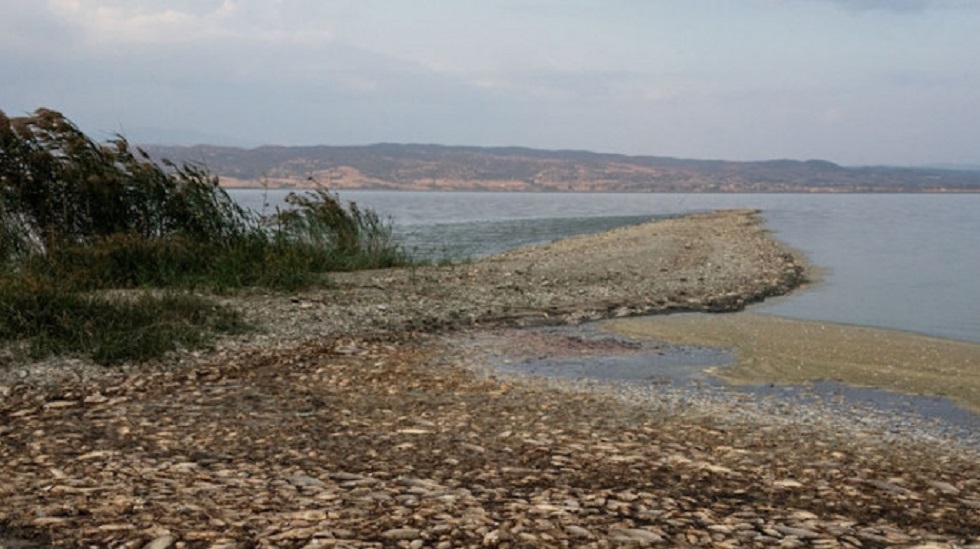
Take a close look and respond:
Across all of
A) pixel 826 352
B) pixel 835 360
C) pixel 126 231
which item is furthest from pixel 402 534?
pixel 126 231

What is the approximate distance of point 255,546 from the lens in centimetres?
493

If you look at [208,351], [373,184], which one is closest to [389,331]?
[208,351]

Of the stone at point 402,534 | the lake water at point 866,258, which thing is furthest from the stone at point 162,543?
the lake water at point 866,258

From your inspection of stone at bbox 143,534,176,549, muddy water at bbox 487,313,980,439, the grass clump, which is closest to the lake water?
muddy water at bbox 487,313,980,439

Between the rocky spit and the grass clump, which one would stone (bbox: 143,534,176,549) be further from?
the grass clump

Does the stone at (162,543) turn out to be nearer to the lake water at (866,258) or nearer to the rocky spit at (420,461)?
the rocky spit at (420,461)

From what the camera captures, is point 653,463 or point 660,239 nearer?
point 653,463

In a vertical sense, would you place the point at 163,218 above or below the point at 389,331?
above

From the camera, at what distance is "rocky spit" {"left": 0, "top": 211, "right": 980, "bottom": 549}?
17.3 feet

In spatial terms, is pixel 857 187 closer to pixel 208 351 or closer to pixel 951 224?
pixel 951 224

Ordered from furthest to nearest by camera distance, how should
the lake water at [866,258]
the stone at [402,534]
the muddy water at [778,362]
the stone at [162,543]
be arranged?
the lake water at [866,258]
the muddy water at [778,362]
the stone at [402,534]
the stone at [162,543]

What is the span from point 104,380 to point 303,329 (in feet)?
11.5

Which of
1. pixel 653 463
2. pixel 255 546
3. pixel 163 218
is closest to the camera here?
pixel 255 546

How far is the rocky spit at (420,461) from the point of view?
17.3 feet
